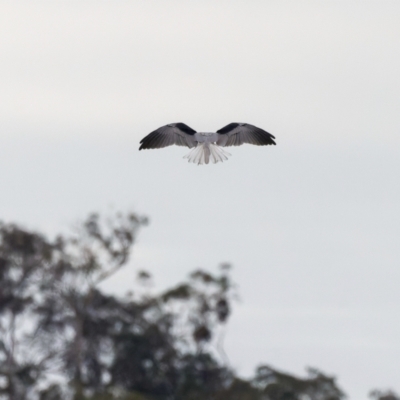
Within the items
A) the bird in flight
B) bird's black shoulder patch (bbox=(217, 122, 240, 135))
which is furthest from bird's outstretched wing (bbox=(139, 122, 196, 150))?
bird's black shoulder patch (bbox=(217, 122, 240, 135))

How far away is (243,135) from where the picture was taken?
1781cm

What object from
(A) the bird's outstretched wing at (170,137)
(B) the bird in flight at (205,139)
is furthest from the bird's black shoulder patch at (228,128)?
(A) the bird's outstretched wing at (170,137)

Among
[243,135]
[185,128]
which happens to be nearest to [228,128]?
[243,135]

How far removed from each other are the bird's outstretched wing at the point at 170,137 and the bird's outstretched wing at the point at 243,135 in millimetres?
559

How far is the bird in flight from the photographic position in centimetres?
1667

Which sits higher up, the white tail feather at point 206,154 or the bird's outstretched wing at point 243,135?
the bird's outstretched wing at point 243,135

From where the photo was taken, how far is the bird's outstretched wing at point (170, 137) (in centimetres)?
1722

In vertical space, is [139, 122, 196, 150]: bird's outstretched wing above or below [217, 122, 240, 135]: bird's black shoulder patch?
below

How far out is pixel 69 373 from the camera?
35781mm

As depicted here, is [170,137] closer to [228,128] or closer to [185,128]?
[185,128]

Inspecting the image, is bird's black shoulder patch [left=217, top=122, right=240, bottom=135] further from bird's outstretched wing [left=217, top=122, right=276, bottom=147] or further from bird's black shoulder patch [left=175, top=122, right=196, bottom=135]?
bird's black shoulder patch [left=175, top=122, right=196, bottom=135]

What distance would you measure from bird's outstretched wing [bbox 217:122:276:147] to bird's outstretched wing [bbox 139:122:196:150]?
1.84 ft

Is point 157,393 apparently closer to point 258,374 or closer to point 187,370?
point 187,370

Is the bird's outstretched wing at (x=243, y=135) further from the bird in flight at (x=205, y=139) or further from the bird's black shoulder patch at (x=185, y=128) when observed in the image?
the bird's black shoulder patch at (x=185, y=128)
